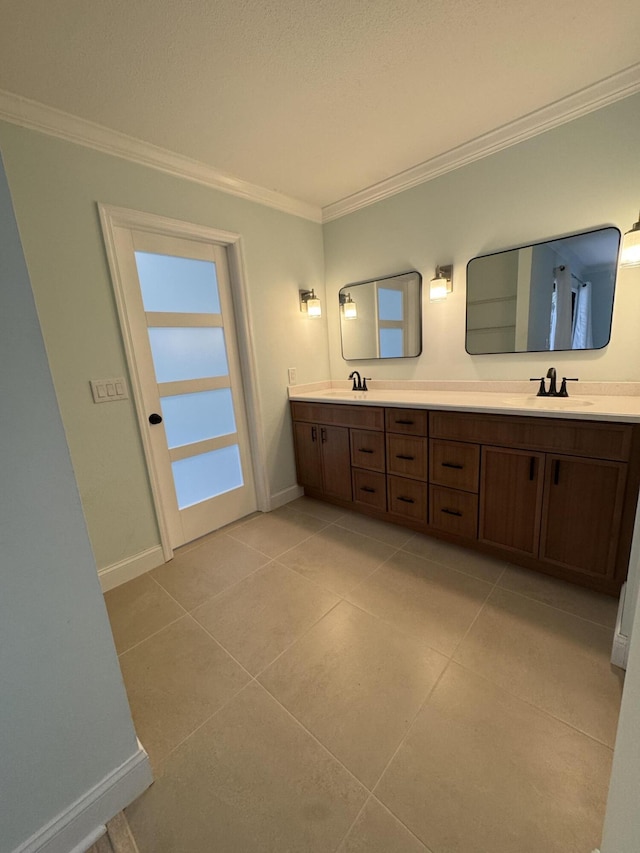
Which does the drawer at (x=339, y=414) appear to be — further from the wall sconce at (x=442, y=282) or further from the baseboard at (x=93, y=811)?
the baseboard at (x=93, y=811)

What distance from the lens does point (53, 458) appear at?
814mm

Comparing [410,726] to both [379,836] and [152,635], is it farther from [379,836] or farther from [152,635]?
[152,635]

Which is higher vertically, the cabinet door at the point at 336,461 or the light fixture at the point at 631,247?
the light fixture at the point at 631,247

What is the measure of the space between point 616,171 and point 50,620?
9.80 ft

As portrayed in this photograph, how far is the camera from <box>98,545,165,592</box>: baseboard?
6.59 feet

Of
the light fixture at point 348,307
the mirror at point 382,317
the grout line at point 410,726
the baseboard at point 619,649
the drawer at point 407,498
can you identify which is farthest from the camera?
the light fixture at point 348,307

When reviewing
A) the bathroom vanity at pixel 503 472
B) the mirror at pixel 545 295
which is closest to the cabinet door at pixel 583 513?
the bathroom vanity at pixel 503 472

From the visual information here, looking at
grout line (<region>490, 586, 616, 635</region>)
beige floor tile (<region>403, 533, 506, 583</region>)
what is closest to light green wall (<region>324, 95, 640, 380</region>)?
beige floor tile (<region>403, 533, 506, 583</region>)

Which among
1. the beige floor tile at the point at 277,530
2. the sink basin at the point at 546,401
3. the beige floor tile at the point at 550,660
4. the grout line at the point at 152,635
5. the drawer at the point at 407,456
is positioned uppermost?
the sink basin at the point at 546,401

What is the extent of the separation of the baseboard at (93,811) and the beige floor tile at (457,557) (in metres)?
1.63

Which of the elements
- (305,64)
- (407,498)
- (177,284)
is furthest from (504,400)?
(177,284)

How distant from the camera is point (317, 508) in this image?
2.88 metres

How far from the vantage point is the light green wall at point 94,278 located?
5.37 ft

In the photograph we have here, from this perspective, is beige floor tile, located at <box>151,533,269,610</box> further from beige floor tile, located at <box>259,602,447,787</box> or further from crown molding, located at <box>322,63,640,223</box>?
crown molding, located at <box>322,63,640,223</box>
